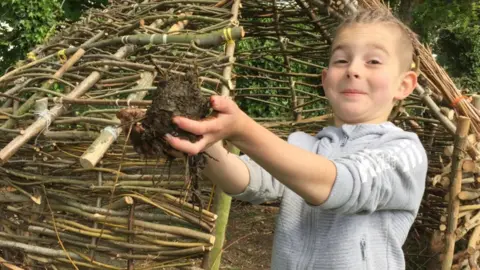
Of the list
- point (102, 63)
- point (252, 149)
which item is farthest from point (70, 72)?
point (252, 149)

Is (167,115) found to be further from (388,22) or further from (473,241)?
(473,241)

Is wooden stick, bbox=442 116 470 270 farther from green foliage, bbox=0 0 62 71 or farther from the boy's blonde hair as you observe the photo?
green foliage, bbox=0 0 62 71

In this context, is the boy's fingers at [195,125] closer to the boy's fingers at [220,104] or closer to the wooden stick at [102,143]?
the boy's fingers at [220,104]

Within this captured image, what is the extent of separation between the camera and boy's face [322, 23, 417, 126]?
1289mm

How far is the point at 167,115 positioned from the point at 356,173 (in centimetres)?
42

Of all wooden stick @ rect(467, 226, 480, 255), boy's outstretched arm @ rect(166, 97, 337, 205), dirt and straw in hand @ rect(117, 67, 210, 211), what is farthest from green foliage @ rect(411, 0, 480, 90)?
dirt and straw in hand @ rect(117, 67, 210, 211)

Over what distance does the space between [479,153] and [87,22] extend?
2.18 metres

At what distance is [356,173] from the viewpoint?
107cm

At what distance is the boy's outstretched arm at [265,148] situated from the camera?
0.86m

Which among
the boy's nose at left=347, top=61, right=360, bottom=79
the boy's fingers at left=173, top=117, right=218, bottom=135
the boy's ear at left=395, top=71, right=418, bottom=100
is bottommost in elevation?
the boy's fingers at left=173, top=117, right=218, bottom=135

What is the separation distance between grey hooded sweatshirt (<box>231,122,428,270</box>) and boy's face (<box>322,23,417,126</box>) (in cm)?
5

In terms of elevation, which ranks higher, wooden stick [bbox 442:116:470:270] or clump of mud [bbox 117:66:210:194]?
clump of mud [bbox 117:66:210:194]

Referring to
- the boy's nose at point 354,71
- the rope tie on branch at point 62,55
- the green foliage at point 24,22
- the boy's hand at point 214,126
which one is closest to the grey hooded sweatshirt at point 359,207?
the boy's nose at point 354,71

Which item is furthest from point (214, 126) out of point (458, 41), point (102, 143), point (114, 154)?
point (458, 41)
